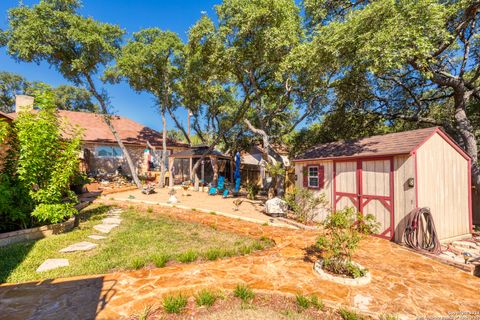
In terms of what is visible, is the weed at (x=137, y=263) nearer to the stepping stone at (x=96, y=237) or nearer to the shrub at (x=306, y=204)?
the stepping stone at (x=96, y=237)

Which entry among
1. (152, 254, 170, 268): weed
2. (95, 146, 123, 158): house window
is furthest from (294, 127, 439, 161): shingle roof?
(95, 146, 123, 158): house window

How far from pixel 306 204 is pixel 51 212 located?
8643mm

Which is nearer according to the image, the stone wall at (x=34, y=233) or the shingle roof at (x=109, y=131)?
the stone wall at (x=34, y=233)

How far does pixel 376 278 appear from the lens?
4352 mm

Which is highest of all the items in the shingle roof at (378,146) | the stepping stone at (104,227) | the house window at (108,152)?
the house window at (108,152)

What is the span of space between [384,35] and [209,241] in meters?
8.16

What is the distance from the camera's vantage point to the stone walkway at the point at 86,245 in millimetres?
4594

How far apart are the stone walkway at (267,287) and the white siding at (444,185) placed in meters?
2.05

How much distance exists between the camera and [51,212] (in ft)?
20.4

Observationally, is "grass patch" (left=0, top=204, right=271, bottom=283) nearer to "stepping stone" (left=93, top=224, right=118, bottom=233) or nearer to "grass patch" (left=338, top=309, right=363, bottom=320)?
"stepping stone" (left=93, top=224, right=118, bottom=233)

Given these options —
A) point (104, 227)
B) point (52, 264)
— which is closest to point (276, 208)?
point (104, 227)

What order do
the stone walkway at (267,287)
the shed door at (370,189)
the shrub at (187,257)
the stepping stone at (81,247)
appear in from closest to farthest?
the stone walkway at (267,287), the shrub at (187,257), the stepping stone at (81,247), the shed door at (370,189)

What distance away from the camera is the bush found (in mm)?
6062

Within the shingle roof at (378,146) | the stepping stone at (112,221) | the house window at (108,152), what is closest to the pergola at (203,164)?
the house window at (108,152)
